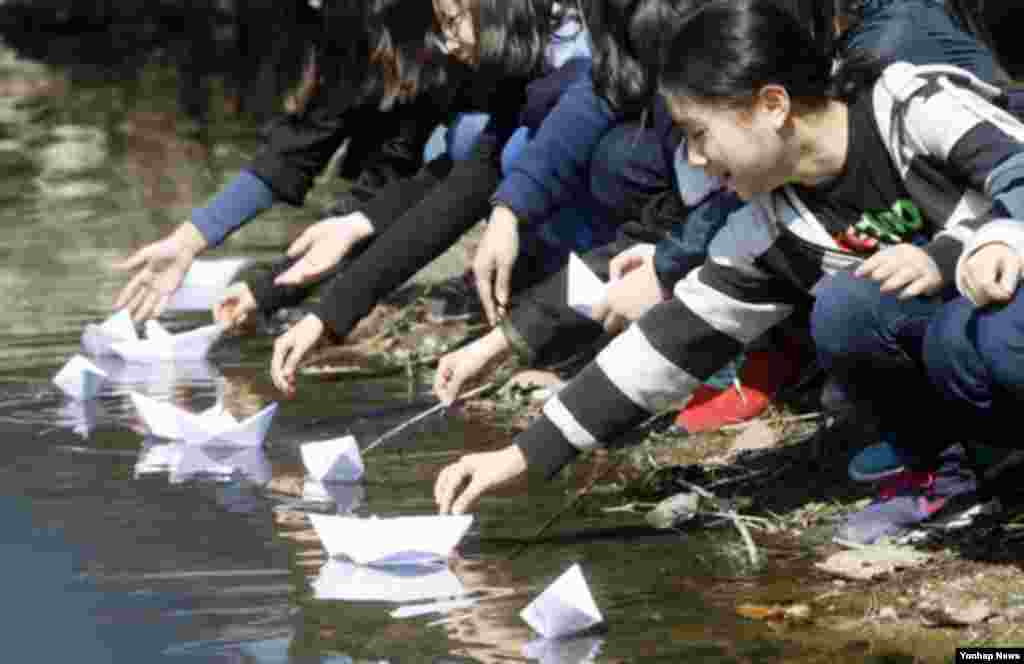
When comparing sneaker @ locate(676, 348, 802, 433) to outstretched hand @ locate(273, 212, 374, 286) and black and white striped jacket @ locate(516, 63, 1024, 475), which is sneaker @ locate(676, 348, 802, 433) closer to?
black and white striped jacket @ locate(516, 63, 1024, 475)

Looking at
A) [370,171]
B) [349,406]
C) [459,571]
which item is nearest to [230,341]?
[370,171]

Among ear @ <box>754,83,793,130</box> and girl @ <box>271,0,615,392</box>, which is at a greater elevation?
ear @ <box>754,83,793,130</box>

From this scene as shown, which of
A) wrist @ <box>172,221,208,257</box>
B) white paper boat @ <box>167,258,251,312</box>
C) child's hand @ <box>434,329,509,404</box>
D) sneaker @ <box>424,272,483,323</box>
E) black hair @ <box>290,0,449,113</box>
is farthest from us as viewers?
white paper boat @ <box>167,258,251,312</box>

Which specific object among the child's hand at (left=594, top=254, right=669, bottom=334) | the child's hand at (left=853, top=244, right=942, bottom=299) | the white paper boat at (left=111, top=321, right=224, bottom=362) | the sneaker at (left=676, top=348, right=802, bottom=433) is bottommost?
the white paper boat at (left=111, top=321, right=224, bottom=362)

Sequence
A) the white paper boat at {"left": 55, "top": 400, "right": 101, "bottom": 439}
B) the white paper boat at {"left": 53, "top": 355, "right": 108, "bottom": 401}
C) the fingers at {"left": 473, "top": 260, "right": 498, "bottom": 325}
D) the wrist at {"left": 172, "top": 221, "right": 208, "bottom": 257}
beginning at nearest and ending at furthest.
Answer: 1. the fingers at {"left": 473, "top": 260, "right": 498, "bottom": 325}
2. the white paper boat at {"left": 55, "top": 400, "right": 101, "bottom": 439}
3. the white paper boat at {"left": 53, "top": 355, "right": 108, "bottom": 401}
4. the wrist at {"left": 172, "top": 221, "right": 208, "bottom": 257}

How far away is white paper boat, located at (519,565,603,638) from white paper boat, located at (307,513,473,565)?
0.43 meters

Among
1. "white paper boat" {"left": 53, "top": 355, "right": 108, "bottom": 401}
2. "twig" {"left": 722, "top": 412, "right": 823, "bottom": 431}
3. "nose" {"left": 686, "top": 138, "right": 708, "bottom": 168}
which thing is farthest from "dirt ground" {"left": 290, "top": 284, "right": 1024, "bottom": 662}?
"white paper boat" {"left": 53, "top": 355, "right": 108, "bottom": 401}

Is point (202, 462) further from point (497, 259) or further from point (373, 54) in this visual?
point (373, 54)

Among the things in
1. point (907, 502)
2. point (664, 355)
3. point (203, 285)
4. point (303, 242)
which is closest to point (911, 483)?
point (907, 502)

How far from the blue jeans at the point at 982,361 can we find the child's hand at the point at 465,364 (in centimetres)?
92

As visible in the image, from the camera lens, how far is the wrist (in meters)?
5.61

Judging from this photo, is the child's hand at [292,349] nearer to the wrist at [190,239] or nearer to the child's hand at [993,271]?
the wrist at [190,239]

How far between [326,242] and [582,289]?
42.7 inches

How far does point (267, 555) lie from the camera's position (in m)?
3.96
